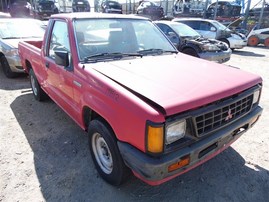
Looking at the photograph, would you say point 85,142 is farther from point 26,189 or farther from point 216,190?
point 216,190

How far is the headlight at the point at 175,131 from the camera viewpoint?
2.11 meters

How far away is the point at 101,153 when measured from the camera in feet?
9.83

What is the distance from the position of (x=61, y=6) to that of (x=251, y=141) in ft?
90.1

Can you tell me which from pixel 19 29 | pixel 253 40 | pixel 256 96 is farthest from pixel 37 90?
pixel 253 40

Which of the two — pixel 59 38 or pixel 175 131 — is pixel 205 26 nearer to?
pixel 59 38

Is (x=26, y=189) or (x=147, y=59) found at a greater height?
(x=147, y=59)

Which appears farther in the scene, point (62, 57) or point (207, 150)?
point (62, 57)

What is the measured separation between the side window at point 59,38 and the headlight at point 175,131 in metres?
1.89

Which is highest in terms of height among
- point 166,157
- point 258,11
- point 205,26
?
point 258,11

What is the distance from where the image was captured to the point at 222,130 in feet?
8.20

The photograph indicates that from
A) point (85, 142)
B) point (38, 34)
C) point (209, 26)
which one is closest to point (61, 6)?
point (209, 26)

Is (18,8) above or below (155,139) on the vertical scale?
above

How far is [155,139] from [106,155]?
41.3 inches

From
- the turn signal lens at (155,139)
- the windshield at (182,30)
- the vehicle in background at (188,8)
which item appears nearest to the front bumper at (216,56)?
the windshield at (182,30)
